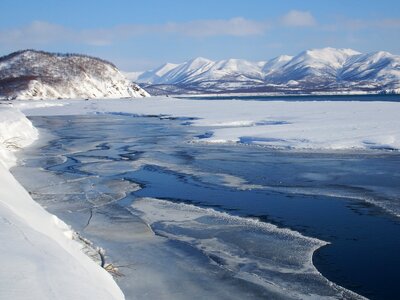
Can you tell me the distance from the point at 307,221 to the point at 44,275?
21.6ft

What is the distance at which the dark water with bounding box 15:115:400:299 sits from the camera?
27.6ft

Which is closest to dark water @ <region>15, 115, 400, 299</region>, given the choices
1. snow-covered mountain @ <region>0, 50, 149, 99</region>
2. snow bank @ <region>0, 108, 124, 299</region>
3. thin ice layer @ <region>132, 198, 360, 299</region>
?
thin ice layer @ <region>132, 198, 360, 299</region>

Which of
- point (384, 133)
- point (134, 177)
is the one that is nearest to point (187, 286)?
point (134, 177)

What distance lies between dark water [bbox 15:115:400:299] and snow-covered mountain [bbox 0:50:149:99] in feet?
266

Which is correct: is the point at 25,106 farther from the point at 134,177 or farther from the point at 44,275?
the point at 44,275

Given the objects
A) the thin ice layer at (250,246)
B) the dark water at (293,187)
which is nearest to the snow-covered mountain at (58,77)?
the dark water at (293,187)

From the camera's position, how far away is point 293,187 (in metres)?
13.8

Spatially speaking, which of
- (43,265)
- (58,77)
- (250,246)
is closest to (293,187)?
(250,246)

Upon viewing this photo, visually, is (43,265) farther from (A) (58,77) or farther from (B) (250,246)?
(A) (58,77)

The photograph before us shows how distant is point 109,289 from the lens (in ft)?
20.7

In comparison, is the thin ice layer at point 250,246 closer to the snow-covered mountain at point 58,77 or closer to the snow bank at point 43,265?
the snow bank at point 43,265

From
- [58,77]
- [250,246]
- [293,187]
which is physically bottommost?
[250,246]

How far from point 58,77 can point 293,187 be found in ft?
357

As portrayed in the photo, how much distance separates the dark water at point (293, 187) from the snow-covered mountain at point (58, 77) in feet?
266
